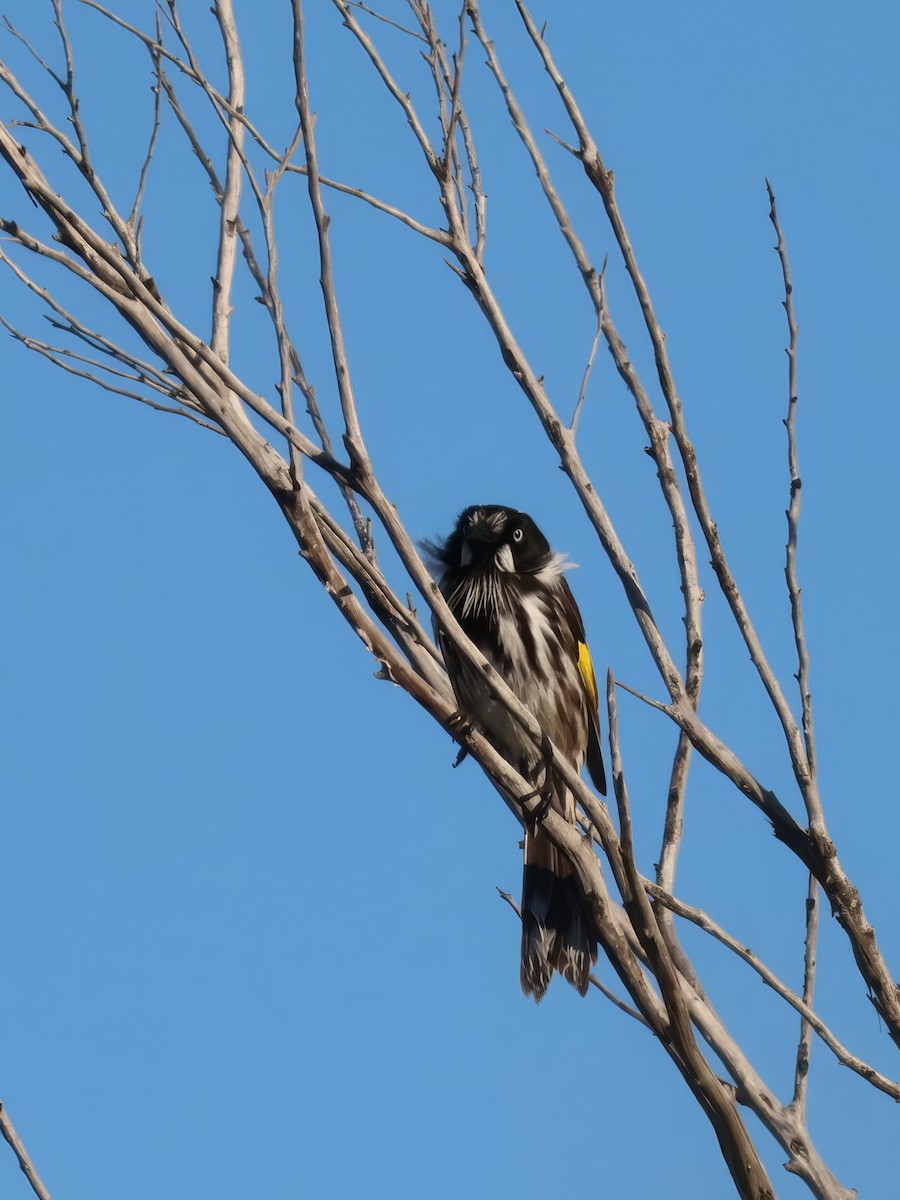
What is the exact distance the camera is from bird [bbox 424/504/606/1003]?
18.4 ft

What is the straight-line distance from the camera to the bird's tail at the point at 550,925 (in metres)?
5.31

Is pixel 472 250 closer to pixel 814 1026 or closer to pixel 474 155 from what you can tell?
pixel 474 155

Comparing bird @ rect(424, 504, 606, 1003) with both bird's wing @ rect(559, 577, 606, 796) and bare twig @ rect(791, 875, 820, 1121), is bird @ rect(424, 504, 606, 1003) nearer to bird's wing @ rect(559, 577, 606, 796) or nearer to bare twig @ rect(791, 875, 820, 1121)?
bird's wing @ rect(559, 577, 606, 796)

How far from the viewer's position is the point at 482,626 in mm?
6199

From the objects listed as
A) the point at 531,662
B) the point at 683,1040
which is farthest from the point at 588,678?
the point at 683,1040

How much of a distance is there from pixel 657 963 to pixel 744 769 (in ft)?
2.58

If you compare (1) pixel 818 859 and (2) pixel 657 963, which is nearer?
(2) pixel 657 963

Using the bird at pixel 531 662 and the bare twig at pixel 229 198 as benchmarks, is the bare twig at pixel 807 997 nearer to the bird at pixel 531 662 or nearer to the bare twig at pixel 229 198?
the bird at pixel 531 662

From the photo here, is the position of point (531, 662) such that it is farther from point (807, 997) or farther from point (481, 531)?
point (807, 997)

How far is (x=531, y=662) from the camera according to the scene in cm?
618

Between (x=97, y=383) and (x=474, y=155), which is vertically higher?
(x=474, y=155)

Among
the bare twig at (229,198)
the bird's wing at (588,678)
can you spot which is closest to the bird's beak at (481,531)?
the bird's wing at (588,678)

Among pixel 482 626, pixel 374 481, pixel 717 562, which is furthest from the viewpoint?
pixel 482 626

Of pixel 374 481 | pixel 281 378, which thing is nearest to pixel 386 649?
pixel 374 481
